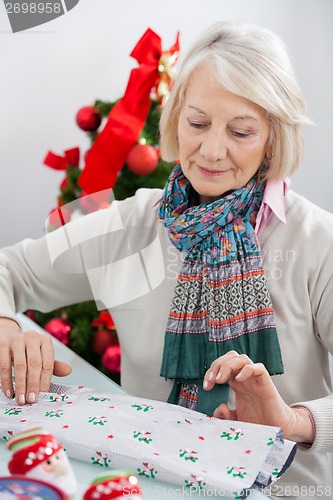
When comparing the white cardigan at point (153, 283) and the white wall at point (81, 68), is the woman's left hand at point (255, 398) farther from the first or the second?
the white wall at point (81, 68)

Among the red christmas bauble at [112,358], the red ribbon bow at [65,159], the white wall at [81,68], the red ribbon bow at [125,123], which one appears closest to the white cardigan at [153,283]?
the red ribbon bow at [125,123]

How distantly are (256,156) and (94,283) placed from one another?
0.46 metres

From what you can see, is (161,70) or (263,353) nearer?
(263,353)

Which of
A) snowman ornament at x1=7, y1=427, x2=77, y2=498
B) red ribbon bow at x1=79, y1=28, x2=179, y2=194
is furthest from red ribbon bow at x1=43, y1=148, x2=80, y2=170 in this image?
snowman ornament at x1=7, y1=427, x2=77, y2=498

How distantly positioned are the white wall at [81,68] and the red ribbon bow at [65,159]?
450 mm

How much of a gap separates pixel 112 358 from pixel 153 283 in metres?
0.85

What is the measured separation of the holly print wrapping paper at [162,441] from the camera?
759 mm

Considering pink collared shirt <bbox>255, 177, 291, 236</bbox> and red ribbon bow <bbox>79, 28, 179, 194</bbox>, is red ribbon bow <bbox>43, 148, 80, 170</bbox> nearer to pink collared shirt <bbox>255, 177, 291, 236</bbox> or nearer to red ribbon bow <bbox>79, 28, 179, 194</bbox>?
red ribbon bow <bbox>79, 28, 179, 194</bbox>

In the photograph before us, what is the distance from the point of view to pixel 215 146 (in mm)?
1201

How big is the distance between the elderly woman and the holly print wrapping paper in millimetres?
254

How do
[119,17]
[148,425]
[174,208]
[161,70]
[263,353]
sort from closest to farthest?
[148,425] < [263,353] < [174,208] < [161,70] < [119,17]

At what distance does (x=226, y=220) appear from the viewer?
1312mm

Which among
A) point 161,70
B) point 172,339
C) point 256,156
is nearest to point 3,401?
point 172,339

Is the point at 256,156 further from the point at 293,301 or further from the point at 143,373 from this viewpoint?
the point at 143,373
